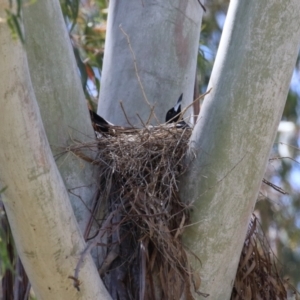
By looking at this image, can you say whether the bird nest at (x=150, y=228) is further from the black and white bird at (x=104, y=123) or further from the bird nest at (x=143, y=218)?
the black and white bird at (x=104, y=123)

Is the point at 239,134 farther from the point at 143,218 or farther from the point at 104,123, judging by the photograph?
the point at 104,123

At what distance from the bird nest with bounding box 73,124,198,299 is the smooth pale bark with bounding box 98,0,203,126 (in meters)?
0.47

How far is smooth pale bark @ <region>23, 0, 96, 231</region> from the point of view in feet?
7.29

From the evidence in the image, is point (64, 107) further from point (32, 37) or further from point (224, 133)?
point (224, 133)

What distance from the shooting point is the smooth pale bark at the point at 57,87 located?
7.29ft

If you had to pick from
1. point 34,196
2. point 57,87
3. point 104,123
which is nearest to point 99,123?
point 104,123

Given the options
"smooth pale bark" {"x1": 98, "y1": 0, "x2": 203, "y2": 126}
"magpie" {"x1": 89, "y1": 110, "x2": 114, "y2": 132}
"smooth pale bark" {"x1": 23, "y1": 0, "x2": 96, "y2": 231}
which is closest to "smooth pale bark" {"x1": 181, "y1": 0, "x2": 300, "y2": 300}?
"smooth pale bark" {"x1": 23, "y1": 0, "x2": 96, "y2": 231}

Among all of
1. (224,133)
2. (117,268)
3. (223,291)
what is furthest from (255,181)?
(117,268)

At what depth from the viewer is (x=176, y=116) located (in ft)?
8.36

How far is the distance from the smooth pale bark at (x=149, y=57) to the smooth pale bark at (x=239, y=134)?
0.69m

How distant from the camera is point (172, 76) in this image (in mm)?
2928

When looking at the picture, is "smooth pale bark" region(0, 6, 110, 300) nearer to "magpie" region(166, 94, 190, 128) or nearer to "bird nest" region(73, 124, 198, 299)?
"bird nest" region(73, 124, 198, 299)

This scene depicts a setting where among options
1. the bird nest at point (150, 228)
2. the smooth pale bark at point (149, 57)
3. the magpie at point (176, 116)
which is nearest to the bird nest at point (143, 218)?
the bird nest at point (150, 228)

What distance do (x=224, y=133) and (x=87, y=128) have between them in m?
0.45
